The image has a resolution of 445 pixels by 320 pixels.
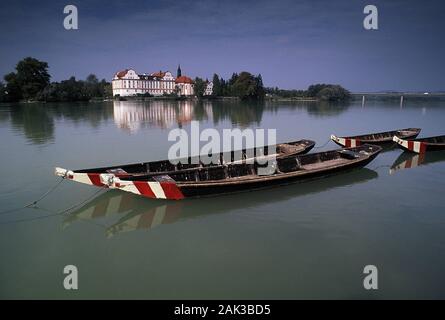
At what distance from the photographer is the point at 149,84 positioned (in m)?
130

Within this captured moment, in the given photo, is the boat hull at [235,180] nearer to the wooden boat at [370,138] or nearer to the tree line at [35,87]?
the wooden boat at [370,138]

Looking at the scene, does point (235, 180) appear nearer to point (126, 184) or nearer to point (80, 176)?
point (126, 184)

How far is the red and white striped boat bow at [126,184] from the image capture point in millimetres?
9805

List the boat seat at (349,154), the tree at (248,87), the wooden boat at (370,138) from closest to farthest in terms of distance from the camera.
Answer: the boat seat at (349,154) < the wooden boat at (370,138) < the tree at (248,87)

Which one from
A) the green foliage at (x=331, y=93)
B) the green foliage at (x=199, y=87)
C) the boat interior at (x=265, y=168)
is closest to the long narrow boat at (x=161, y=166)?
the boat interior at (x=265, y=168)

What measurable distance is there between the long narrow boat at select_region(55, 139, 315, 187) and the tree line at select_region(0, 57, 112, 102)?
286 ft

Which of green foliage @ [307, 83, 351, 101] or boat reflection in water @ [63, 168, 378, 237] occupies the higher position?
green foliage @ [307, 83, 351, 101]

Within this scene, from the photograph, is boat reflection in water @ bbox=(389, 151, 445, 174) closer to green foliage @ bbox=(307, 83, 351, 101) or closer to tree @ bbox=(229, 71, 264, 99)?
tree @ bbox=(229, 71, 264, 99)

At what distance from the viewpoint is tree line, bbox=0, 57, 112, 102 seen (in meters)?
85.6

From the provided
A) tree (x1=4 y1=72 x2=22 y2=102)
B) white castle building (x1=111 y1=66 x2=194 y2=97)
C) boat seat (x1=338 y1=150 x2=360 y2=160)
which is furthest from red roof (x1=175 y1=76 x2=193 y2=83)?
boat seat (x1=338 y1=150 x2=360 y2=160)

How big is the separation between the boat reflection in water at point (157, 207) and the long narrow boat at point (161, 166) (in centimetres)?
97
